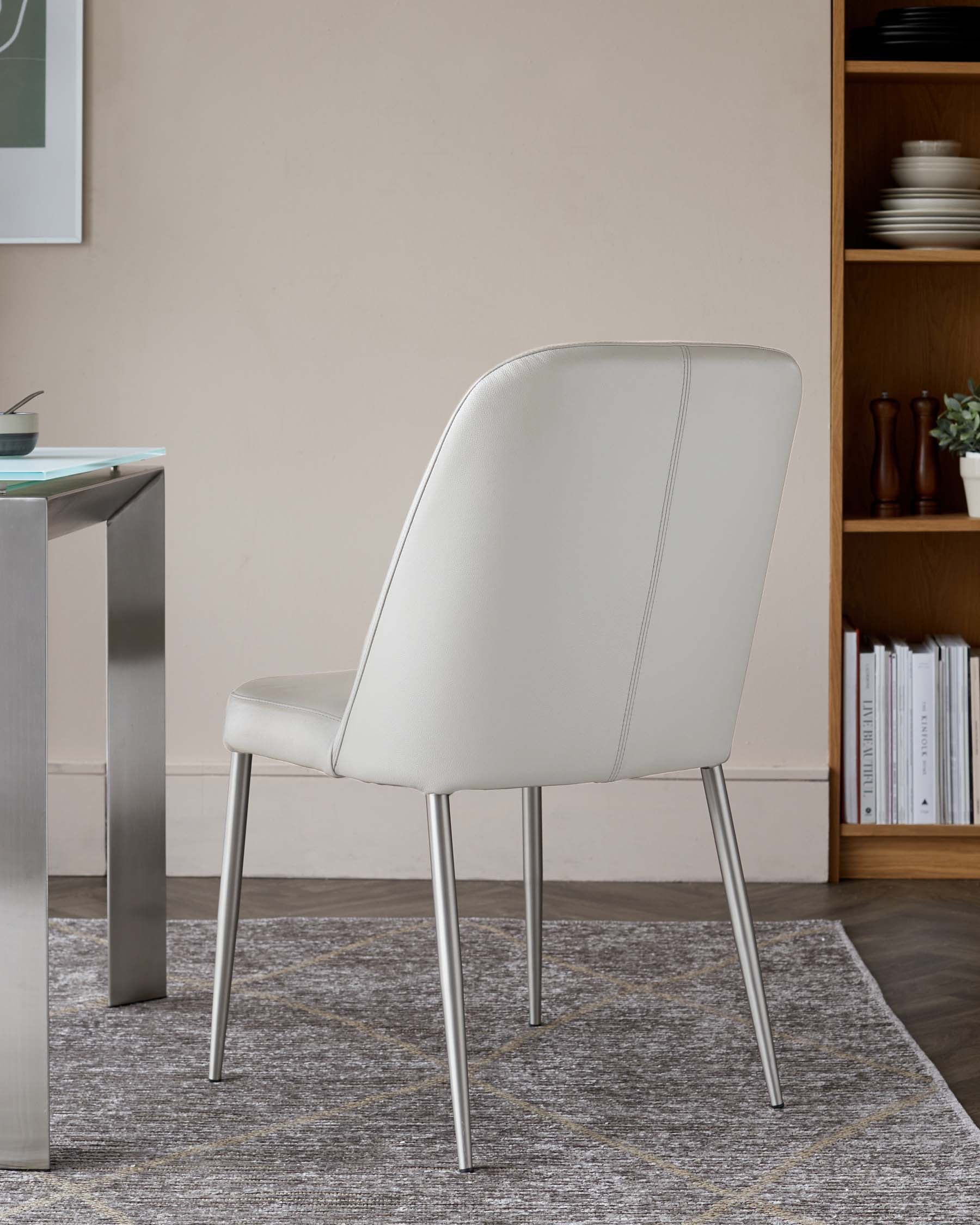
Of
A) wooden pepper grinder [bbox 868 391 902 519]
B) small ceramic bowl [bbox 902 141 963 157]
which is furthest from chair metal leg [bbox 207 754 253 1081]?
small ceramic bowl [bbox 902 141 963 157]

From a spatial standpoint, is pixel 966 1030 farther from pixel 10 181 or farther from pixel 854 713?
pixel 10 181

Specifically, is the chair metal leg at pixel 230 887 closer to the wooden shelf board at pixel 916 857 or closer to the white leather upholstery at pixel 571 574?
the white leather upholstery at pixel 571 574

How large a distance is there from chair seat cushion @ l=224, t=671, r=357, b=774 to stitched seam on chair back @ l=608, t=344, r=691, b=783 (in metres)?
0.34

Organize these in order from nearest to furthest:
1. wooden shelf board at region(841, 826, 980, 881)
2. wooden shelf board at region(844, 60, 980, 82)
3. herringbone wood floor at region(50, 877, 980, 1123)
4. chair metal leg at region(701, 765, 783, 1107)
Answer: chair metal leg at region(701, 765, 783, 1107)
herringbone wood floor at region(50, 877, 980, 1123)
wooden shelf board at region(844, 60, 980, 82)
wooden shelf board at region(841, 826, 980, 881)

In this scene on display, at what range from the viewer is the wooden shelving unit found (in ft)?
9.55

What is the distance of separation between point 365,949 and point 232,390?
1.18 m

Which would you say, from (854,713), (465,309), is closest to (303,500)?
(465,309)

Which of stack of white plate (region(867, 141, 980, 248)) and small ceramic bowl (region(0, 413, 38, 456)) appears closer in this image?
small ceramic bowl (region(0, 413, 38, 456))

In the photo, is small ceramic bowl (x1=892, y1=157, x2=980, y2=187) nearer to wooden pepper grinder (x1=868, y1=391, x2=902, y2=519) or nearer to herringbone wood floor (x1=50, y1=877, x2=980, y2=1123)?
wooden pepper grinder (x1=868, y1=391, x2=902, y2=519)

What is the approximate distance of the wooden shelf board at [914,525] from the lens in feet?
9.21

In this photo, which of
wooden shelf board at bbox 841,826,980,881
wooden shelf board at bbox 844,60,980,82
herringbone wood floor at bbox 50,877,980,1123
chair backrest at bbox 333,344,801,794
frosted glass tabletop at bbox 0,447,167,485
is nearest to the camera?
chair backrest at bbox 333,344,801,794

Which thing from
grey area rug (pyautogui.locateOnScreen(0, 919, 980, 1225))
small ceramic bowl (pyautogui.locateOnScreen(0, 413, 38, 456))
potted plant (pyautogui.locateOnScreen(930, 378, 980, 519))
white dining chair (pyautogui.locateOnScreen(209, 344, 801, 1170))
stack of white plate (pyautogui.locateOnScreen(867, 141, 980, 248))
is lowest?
grey area rug (pyautogui.locateOnScreen(0, 919, 980, 1225))

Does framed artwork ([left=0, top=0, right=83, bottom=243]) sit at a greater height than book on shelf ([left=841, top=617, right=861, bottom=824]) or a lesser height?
greater

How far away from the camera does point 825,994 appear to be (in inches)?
87.0
